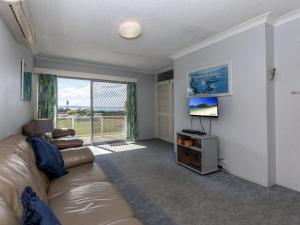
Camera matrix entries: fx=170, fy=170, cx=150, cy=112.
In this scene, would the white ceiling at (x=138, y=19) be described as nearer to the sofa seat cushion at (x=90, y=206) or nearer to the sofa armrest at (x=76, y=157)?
the sofa armrest at (x=76, y=157)

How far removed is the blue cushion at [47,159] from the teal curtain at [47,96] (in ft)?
8.81

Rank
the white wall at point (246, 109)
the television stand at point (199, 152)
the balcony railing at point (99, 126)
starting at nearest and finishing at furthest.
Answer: the white wall at point (246, 109), the television stand at point (199, 152), the balcony railing at point (99, 126)

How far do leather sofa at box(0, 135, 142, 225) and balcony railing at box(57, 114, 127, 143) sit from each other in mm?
3325

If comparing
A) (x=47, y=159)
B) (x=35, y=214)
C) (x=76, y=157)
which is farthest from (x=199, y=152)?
(x=35, y=214)

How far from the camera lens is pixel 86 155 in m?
2.18

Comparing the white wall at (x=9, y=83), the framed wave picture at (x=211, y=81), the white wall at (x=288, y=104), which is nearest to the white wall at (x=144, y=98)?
the framed wave picture at (x=211, y=81)

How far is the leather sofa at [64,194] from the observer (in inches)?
35.9

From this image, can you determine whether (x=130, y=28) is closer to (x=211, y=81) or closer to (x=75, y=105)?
(x=211, y=81)

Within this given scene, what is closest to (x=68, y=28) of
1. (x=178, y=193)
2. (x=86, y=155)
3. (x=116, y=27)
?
(x=116, y=27)

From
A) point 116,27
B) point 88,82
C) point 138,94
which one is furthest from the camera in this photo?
point 138,94

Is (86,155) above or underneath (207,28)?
underneath

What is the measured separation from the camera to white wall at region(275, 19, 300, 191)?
2205 mm

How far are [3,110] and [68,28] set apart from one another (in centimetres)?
153

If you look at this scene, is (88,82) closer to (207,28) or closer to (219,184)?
(207,28)
